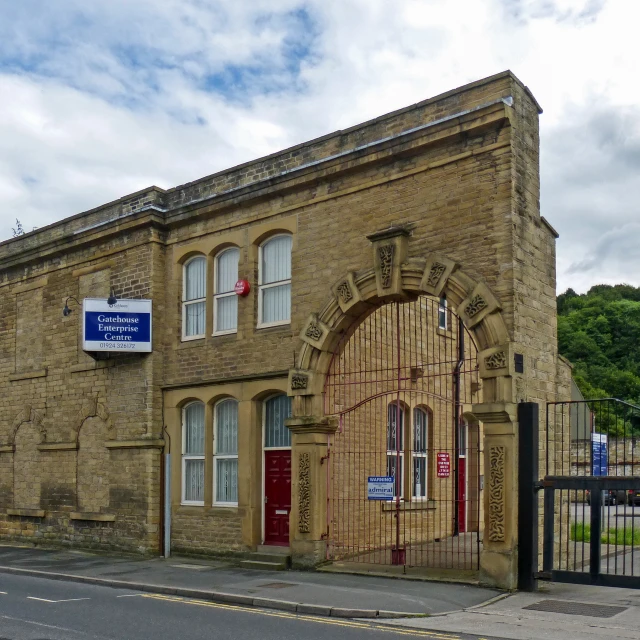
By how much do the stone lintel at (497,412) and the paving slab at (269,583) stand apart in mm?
2512

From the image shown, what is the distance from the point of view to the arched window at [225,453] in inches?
691

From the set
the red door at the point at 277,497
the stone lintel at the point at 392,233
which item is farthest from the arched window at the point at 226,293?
the stone lintel at the point at 392,233

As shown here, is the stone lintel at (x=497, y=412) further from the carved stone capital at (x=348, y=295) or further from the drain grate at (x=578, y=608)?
the carved stone capital at (x=348, y=295)

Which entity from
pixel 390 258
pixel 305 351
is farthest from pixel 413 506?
pixel 390 258

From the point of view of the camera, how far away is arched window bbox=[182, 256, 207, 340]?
18578 millimetres

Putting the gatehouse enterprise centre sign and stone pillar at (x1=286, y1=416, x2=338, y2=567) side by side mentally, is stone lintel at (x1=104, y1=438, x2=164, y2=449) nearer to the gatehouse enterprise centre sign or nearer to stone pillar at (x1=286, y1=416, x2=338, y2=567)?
the gatehouse enterprise centre sign

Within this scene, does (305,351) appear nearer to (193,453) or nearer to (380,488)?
(380,488)

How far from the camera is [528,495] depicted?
12906mm

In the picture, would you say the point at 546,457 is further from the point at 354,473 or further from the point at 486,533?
the point at 354,473

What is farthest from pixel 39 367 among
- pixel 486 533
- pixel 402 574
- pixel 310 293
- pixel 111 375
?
pixel 486 533

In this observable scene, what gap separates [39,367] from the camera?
21547mm

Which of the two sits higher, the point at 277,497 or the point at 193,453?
the point at 193,453

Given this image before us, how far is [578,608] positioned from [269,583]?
4849mm

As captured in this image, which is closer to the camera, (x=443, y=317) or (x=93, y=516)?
(x=93, y=516)
